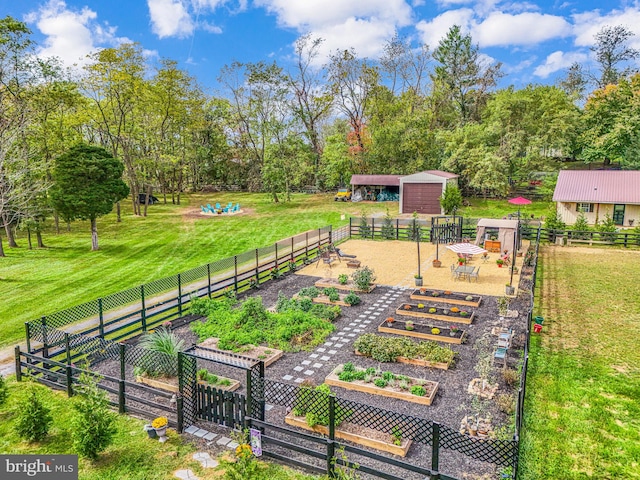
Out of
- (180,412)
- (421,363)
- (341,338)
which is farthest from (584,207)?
(180,412)

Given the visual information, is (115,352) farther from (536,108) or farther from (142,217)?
(536,108)

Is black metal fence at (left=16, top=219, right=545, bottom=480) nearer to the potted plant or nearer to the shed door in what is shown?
the potted plant

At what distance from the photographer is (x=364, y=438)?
24.6 feet

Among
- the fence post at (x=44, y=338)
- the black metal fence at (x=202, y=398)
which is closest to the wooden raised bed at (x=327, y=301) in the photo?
the black metal fence at (x=202, y=398)

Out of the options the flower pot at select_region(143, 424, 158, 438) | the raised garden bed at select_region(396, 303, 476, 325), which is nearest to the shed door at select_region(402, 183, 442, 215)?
the raised garden bed at select_region(396, 303, 476, 325)

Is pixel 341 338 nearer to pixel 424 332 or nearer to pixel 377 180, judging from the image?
pixel 424 332

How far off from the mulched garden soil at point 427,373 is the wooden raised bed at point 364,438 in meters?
0.18

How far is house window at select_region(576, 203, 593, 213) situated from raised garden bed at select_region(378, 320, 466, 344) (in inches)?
933

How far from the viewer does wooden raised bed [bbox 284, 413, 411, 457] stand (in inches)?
286

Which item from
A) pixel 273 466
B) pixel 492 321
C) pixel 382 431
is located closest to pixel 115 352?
pixel 273 466

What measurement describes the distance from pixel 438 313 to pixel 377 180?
29.0 meters

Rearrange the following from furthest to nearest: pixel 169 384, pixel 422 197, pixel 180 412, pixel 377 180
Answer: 1. pixel 377 180
2. pixel 422 197
3. pixel 169 384
4. pixel 180 412

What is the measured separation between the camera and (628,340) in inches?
Result: 484

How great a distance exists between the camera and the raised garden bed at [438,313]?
1361cm
